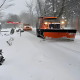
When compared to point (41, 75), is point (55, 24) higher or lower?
higher

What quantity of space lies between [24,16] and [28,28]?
69.0 meters

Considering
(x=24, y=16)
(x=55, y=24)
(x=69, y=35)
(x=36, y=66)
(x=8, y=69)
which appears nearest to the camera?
(x=8, y=69)

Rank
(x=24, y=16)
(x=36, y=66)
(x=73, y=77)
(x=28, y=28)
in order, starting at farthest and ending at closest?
(x=24, y=16), (x=28, y=28), (x=36, y=66), (x=73, y=77)

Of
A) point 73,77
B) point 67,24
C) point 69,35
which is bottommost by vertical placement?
point 73,77

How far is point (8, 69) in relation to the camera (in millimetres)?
4035

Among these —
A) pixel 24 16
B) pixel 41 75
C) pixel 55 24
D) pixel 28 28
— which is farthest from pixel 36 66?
pixel 24 16

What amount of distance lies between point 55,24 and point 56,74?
8353 mm

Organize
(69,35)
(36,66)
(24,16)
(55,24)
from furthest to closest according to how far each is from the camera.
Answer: (24,16)
(55,24)
(69,35)
(36,66)

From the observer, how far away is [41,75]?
3.62 m

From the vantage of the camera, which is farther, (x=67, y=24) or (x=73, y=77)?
(x=67, y=24)

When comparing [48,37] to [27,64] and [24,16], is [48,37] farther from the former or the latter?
[24,16]

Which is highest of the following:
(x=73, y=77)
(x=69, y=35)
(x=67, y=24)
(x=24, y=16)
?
(x=24, y=16)

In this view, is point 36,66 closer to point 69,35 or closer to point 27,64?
point 27,64

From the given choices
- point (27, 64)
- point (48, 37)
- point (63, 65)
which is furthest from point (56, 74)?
point (48, 37)
